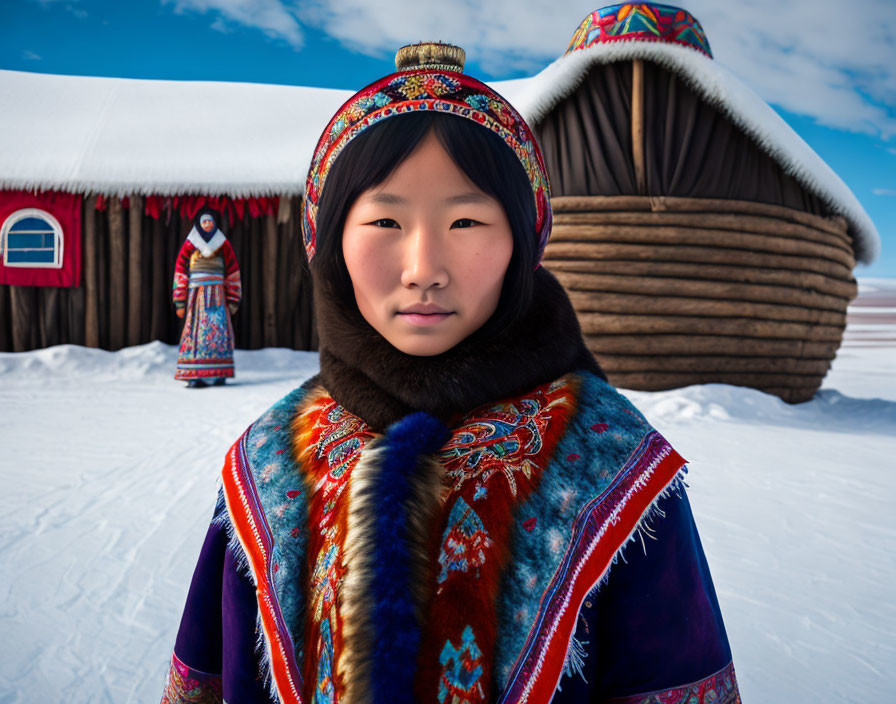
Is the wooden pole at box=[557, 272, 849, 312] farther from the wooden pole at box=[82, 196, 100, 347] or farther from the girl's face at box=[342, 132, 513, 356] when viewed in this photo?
the wooden pole at box=[82, 196, 100, 347]

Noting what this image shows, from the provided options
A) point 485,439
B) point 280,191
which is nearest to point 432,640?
point 485,439

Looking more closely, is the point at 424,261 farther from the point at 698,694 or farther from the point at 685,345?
the point at 685,345

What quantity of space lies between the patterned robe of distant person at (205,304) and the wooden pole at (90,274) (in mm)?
2085

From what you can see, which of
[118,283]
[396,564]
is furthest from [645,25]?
[118,283]

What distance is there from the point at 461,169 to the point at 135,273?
777 centimetres

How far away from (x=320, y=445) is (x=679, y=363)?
4.37 metres

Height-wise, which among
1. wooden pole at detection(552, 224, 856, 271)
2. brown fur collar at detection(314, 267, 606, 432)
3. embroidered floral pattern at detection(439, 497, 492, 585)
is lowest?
embroidered floral pattern at detection(439, 497, 492, 585)

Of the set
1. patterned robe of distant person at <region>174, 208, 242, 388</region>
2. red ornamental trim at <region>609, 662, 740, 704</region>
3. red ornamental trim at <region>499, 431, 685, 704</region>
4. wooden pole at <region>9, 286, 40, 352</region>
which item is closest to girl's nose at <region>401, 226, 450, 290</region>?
red ornamental trim at <region>499, 431, 685, 704</region>

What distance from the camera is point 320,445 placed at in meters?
0.99

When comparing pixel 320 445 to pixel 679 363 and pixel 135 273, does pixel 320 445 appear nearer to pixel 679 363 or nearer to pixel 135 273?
pixel 679 363

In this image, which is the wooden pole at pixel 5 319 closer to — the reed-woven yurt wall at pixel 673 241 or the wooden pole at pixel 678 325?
the reed-woven yurt wall at pixel 673 241

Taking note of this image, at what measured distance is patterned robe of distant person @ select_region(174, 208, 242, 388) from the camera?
6027 millimetres

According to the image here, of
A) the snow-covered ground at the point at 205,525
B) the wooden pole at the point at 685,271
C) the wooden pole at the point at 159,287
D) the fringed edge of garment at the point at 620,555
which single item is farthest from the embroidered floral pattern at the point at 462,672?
the wooden pole at the point at 159,287

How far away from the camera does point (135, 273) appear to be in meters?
7.71
